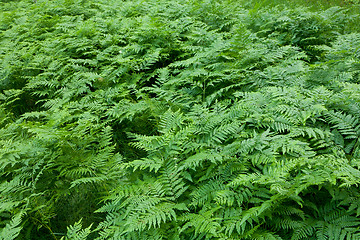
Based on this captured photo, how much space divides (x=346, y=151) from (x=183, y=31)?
4022mm

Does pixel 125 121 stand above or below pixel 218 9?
below

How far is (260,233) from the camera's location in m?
2.26

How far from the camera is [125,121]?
13.6ft

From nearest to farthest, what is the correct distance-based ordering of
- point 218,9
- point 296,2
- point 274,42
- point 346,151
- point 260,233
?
point 260,233 → point 346,151 → point 274,42 → point 218,9 → point 296,2

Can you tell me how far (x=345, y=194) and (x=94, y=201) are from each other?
268 cm

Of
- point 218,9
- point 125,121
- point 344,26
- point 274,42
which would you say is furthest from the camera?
point 218,9

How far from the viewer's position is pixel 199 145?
9.70 feet

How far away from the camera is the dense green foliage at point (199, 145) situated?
2348 mm

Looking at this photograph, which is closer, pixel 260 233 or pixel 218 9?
pixel 260 233

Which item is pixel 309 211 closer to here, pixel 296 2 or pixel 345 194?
pixel 345 194

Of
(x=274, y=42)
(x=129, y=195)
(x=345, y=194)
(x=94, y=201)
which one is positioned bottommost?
(x=94, y=201)

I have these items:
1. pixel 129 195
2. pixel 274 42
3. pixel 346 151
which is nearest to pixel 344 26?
pixel 274 42

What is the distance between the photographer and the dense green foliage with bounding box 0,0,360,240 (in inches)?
92.4

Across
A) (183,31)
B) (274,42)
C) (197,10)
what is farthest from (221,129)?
(197,10)
